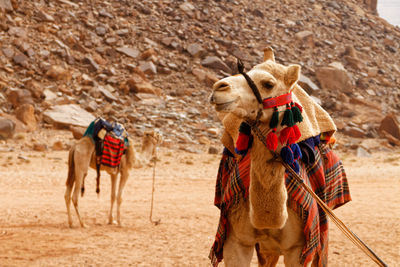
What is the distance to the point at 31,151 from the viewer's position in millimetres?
19297

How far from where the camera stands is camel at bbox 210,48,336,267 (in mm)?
2889

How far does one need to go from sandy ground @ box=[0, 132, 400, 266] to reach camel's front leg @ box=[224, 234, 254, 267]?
3.44 metres

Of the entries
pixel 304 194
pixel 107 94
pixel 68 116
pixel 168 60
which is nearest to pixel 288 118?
pixel 304 194

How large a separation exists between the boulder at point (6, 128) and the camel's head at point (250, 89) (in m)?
19.2

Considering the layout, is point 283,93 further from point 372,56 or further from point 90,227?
point 372,56

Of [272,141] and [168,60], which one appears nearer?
[272,141]

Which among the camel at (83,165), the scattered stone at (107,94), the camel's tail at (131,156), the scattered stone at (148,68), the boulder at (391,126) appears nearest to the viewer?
the camel at (83,165)

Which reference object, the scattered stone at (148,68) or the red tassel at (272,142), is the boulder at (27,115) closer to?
the scattered stone at (148,68)

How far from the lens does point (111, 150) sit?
9578 millimetres

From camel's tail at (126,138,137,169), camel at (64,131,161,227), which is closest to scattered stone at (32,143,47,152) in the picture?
Answer: camel at (64,131,161,227)

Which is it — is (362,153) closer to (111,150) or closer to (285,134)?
(111,150)

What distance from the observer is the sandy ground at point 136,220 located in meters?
7.16

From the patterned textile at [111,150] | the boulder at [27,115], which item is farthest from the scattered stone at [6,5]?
the patterned textile at [111,150]

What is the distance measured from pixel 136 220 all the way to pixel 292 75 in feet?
25.7
